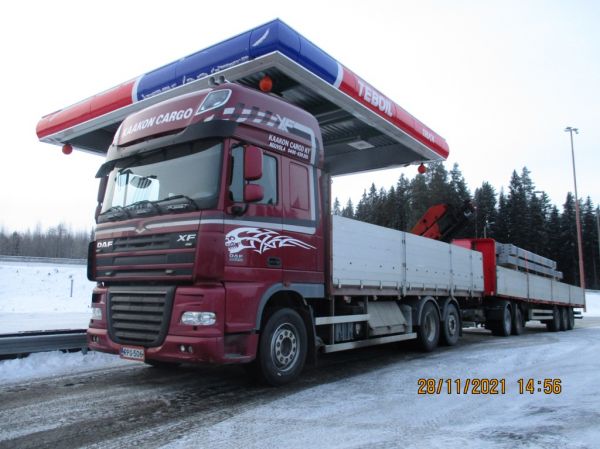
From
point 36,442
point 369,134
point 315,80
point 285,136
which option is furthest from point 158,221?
point 369,134

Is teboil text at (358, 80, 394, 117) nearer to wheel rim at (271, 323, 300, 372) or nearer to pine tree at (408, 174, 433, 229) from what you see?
wheel rim at (271, 323, 300, 372)

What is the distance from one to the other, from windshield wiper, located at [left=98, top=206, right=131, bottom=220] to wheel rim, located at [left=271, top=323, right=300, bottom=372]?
7.57 ft

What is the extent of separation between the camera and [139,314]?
5395 mm

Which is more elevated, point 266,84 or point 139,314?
point 266,84

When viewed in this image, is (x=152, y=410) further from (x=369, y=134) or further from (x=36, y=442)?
(x=369, y=134)

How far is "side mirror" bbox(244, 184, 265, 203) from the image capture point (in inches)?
209

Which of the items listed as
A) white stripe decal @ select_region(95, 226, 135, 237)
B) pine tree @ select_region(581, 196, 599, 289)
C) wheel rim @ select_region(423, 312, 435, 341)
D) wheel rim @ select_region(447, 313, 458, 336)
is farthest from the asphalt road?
pine tree @ select_region(581, 196, 599, 289)

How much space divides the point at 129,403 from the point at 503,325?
11.2 meters

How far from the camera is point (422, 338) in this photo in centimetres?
931

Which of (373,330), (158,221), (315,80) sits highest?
(315,80)

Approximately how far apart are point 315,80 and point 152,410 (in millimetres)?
4613

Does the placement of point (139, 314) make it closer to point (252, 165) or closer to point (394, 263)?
point (252, 165)

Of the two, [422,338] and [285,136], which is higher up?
[285,136]

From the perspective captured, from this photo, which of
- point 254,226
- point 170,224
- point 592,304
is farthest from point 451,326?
point 592,304
